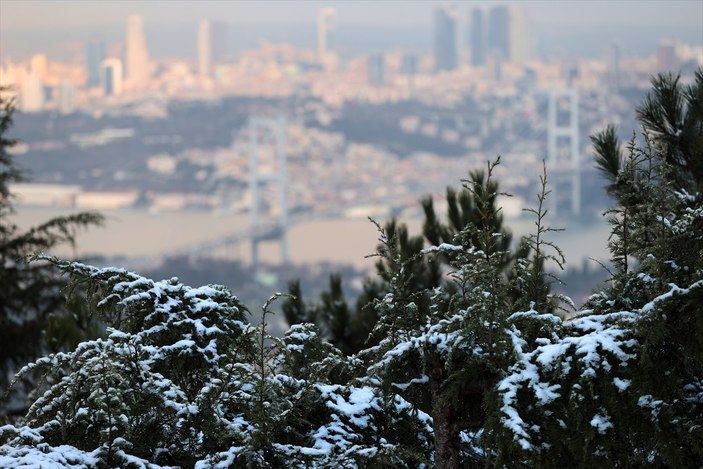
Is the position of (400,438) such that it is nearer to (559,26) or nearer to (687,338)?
(687,338)

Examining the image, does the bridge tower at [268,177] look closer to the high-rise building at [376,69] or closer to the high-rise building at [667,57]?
the high-rise building at [376,69]

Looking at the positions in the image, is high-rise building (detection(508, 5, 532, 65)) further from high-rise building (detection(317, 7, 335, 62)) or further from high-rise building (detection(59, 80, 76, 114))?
high-rise building (detection(59, 80, 76, 114))

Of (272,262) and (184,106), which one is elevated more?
(184,106)

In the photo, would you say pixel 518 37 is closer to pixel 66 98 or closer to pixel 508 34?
pixel 508 34

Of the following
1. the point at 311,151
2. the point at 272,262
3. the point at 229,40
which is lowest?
the point at 272,262

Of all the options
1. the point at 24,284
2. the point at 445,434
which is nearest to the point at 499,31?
the point at 24,284

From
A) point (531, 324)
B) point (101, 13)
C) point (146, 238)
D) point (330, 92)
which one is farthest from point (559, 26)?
point (531, 324)
